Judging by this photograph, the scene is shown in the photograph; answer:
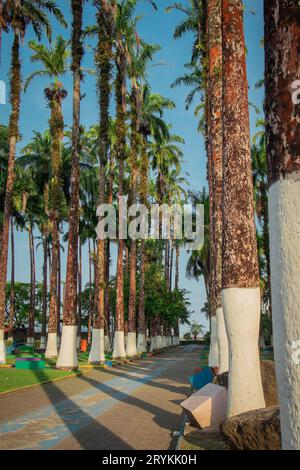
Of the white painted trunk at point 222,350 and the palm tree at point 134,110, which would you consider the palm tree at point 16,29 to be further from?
the white painted trunk at point 222,350

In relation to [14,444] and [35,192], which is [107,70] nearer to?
[35,192]

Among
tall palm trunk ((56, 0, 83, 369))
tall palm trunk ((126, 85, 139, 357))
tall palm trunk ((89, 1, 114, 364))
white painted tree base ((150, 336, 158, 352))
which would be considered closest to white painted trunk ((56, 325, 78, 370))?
tall palm trunk ((56, 0, 83, 369))

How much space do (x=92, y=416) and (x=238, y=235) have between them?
4.99 m

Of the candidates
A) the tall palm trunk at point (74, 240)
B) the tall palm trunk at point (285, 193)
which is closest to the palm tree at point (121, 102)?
Result: the tall palm trunk at point (74, 240)

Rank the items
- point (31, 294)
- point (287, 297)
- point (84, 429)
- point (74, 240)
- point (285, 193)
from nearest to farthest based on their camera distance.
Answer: point (287, 297) → point (285, 193) → point (84, 429) → point (74, 240) → point (31, 294)

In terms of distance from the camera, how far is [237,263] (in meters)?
8.70

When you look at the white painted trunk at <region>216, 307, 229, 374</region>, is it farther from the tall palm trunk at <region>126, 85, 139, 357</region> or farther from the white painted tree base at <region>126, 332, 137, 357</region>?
the white painted tree base at <region>126, 332, 137, 357</region>


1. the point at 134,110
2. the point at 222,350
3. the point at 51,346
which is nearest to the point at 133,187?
the point at 134,110

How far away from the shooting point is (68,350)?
21859 millimetres

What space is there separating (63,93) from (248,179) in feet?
92.3

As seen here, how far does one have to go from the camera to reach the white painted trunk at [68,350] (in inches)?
852

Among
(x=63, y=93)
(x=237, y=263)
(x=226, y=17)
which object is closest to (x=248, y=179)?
(x=237, y=263)

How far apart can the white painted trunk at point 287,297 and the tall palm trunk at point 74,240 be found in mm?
19934

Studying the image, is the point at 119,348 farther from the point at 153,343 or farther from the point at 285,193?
the point at 285,193
